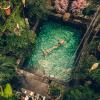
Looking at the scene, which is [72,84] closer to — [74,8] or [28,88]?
[28,88]

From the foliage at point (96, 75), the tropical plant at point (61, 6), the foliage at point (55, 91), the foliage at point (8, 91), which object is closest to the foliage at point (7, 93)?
the foliage at point (8, 91)

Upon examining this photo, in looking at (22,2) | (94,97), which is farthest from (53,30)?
(94,97)

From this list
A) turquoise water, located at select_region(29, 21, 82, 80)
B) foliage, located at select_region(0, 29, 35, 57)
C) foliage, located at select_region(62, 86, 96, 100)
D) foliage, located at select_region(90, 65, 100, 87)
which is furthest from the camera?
turquoise water, located at select_region(29, 21, 82, 80)

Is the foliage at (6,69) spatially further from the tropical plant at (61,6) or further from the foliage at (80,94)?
the tropical plant at (61,6)

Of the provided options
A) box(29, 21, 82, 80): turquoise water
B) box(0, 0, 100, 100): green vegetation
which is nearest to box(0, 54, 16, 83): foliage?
box(0, 0, 100, 100): green vegetation

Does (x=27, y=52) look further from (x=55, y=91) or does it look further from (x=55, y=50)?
(x=55, y=91)

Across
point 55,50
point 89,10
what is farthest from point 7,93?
point 89,10

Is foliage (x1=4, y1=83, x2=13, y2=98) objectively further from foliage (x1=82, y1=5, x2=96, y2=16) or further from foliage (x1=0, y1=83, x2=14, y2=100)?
foliage (x1=82, y1=5, x2=96, y2=16)
